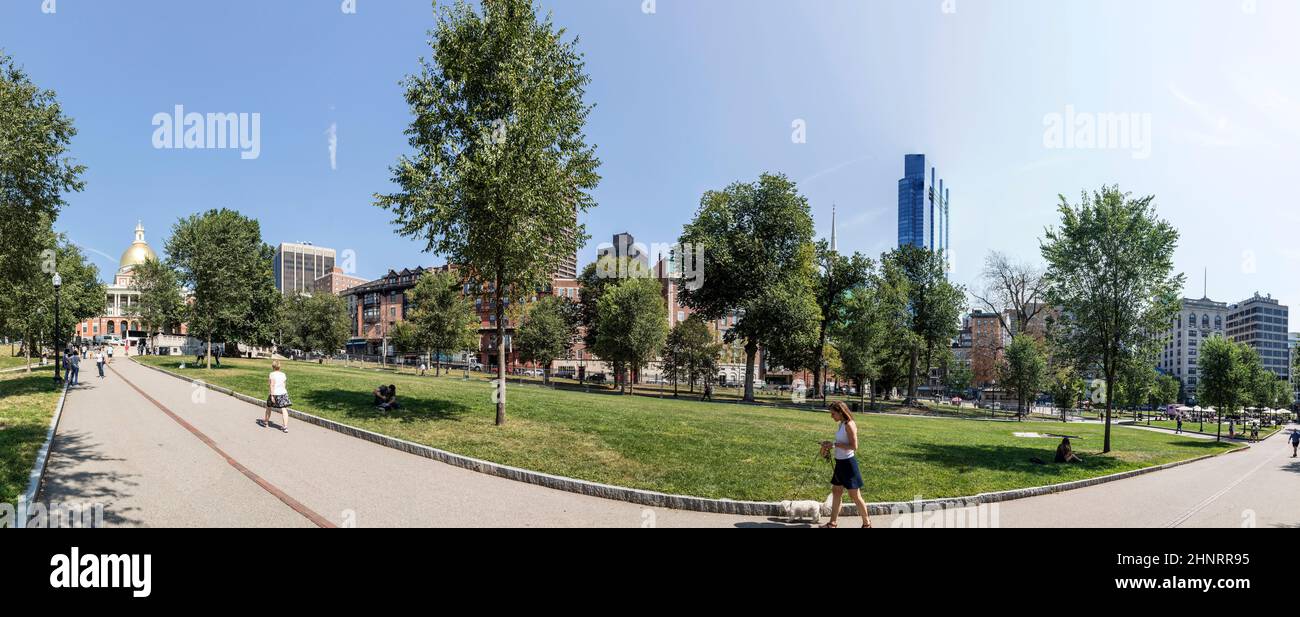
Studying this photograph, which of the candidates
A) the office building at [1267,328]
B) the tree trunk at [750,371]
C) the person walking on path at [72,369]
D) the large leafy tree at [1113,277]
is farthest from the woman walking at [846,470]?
the office building at [1267,328]

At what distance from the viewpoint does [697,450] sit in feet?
48.2

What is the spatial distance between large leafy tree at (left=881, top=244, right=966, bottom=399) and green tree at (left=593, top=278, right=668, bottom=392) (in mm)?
24496

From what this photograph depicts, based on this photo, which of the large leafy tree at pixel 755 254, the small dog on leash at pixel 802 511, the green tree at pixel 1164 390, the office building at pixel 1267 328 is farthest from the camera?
the office building at pixel 1267 328

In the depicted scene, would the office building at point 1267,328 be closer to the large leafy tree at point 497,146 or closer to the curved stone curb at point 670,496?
the curved stone curb at point 670,496

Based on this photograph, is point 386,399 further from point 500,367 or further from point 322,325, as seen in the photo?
point 322,325

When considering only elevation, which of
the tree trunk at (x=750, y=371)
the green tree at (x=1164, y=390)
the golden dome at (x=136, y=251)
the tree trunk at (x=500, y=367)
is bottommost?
the green tree at (x=1164, y=390)

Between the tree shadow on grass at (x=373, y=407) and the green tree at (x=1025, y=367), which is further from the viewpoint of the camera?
the green tree at (x=1025, y=367)

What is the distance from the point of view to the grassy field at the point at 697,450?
11578 millimetres

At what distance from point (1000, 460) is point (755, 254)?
29.0 metres

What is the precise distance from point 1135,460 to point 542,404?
22.7m
